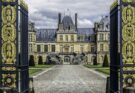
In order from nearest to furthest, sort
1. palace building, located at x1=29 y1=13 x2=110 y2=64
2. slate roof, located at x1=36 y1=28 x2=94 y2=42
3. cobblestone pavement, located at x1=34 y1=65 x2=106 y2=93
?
1. cobblestone pavement, located at x1=34 y1=65 x2=106 y2=93
2. palace building, located at x1=29 y1=13 x2=110 y2=64
3. slate roof, located at x1=36 y1=28 x2=94 y2=42

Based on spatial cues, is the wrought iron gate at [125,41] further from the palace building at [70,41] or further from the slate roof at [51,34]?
the slate roof at [51,34]

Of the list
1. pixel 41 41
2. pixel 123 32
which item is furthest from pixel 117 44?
pixel 41 41

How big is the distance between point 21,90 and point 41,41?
61539mm

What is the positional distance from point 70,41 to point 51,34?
144 inches

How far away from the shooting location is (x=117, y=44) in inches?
333

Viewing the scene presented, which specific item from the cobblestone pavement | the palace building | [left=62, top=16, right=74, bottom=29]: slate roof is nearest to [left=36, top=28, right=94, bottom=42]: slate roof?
the palace building

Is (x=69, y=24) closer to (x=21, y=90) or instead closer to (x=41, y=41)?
(x=41, y=41)

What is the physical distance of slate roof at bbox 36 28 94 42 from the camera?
70.2 m

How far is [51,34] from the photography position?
7131 centimetres

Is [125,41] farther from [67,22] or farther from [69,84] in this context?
[67,22]

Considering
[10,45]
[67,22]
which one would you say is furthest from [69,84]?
[67,22]

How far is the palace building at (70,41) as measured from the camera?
68250 mm

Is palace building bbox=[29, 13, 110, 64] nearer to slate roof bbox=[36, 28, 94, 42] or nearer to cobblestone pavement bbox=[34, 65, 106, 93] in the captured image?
slate roof bbox=[36, 28, 94, 42]

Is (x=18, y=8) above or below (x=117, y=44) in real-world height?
above
